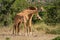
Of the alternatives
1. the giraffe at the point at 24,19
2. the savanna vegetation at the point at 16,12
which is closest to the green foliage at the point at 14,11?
the savanna vegetation at the point at 16,12

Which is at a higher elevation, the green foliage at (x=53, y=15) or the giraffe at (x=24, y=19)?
the giraffe at (x=24, y=19)

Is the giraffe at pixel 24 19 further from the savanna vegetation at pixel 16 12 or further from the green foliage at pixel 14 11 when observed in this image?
the green foliage at pixel 14 11

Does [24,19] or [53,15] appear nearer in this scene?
[24,19]

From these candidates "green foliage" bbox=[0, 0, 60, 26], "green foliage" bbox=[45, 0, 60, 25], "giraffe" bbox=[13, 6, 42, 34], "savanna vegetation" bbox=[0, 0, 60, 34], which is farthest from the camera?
"green foliage" bbox=[45, 0, 60, 25]

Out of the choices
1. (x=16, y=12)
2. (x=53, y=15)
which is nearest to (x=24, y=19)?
(x=16, y=12)

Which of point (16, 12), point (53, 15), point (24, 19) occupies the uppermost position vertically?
point (24, 19)

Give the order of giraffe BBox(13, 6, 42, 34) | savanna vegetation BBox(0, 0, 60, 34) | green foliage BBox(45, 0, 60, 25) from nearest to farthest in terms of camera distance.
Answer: giraffe BBox(13, 6, 42, 34) → savanna vegetation BBox(0, 0, 60, 34) → green foliage BBox(45, 0, 60, 25)

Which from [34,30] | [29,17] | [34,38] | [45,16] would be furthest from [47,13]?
[34,38]

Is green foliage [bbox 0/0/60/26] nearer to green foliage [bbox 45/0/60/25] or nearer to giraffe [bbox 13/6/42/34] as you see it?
green foliage [bbox 45/0/60/25]

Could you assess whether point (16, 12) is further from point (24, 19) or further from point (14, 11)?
point (24, 19)

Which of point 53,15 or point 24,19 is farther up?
point 24,19

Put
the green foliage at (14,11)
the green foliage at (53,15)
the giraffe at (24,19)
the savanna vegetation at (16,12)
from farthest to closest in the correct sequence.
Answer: the green foliage at (53,15)
the green foliage at (14,11)
the savanna vegetation at (16,12)
the giraffe at (24,19)

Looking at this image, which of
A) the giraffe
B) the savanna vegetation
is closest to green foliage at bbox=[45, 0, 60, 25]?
the savanna vegetation

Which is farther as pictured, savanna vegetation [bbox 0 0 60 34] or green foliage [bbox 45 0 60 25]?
green foliage [bbox 45 0 60 25]
